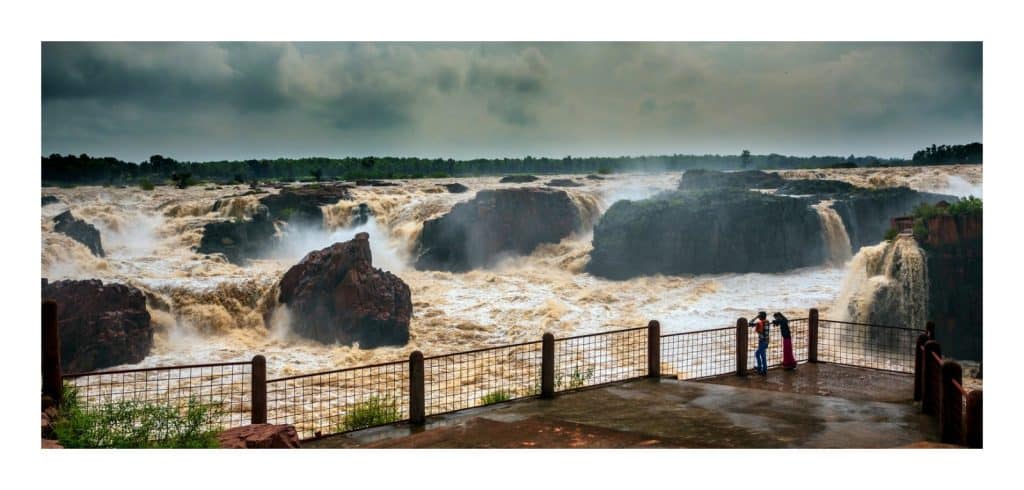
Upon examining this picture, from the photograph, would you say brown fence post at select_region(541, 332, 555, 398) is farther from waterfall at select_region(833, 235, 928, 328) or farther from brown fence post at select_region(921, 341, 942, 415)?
waterfall at select_region(833, 235, 928, 328)

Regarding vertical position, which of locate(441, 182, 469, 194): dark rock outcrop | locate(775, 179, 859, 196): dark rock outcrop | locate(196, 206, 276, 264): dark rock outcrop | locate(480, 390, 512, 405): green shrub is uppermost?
locate(775, 179, 859, 196): dark rock outcrop

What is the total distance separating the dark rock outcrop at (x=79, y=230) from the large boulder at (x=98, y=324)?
79 centimetres

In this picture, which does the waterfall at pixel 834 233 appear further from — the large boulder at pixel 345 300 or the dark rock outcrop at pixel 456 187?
the large boulder at pixel 345 300

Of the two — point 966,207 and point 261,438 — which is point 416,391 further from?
point 966,207

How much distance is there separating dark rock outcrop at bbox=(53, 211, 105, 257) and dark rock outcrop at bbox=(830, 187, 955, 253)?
18074 mm

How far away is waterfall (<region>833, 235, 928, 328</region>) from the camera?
17.6m

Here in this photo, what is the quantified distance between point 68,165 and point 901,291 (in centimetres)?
1517

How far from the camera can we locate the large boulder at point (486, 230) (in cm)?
2375

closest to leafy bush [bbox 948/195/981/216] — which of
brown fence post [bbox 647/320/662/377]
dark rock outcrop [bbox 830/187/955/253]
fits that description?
dark rock outcrop [bbox 830/187/955/253]

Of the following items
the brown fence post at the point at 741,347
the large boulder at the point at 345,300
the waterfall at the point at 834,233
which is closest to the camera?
the brown fence post at the point at 741,347

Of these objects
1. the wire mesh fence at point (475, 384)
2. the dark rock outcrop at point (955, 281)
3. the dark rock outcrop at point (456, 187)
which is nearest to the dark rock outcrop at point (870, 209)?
the dark rock outcrop at point (955, 281)

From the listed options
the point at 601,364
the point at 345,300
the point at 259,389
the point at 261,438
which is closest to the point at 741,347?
the point at 601,364

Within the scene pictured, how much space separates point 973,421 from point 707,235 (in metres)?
18.3

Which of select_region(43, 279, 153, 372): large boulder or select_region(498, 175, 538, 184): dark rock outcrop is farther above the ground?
select_region(498, 175, 538, 184): dark rock outcrop
